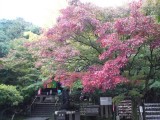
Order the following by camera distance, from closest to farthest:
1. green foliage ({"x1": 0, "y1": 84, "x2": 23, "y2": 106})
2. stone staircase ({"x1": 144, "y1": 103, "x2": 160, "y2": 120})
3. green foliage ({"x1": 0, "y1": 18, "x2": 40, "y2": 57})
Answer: stone staircase ({"x1": 144, "y1": 103, "x2": 160, "y2": 120})
green foliage ({"x1": 0, "y1": 84, "x2": 23, "y2": 106})
green foliage ({"x1": 0, "y1": 18, "x2": 40, "y2": 57})

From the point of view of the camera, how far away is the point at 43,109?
25.6 m

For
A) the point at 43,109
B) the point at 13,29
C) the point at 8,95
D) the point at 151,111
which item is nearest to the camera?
the point at 151,111

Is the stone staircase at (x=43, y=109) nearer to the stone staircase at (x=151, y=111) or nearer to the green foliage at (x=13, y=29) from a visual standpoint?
the green foliage at (x=13, y=29)

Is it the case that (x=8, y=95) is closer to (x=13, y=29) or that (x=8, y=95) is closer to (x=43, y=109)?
(x=43, y=109)

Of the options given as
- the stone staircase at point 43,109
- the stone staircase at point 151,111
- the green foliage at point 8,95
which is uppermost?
the green foliage at point 8,95

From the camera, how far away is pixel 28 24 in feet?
111

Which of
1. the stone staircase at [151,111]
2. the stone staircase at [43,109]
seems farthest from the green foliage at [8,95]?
the stone staircase at [151,111]

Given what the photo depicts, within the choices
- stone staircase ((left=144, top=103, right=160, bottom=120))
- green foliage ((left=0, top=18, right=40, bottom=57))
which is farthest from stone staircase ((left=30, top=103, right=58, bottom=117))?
stone staircase ((left=144, top=103, right=160, bottom=120))

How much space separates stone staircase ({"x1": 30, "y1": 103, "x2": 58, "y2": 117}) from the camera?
80.0 ft

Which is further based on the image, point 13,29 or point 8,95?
point 13,29

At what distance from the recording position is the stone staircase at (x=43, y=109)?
2438cm

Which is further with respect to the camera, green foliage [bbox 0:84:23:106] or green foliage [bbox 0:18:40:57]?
green foliage [bbox 0:18:40:57]

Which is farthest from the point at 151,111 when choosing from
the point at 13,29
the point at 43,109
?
the point at 13,29

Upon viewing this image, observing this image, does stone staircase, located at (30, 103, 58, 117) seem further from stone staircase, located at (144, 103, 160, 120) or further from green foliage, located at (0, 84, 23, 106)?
stone staircase, located at (144, 103, 160, 120)
